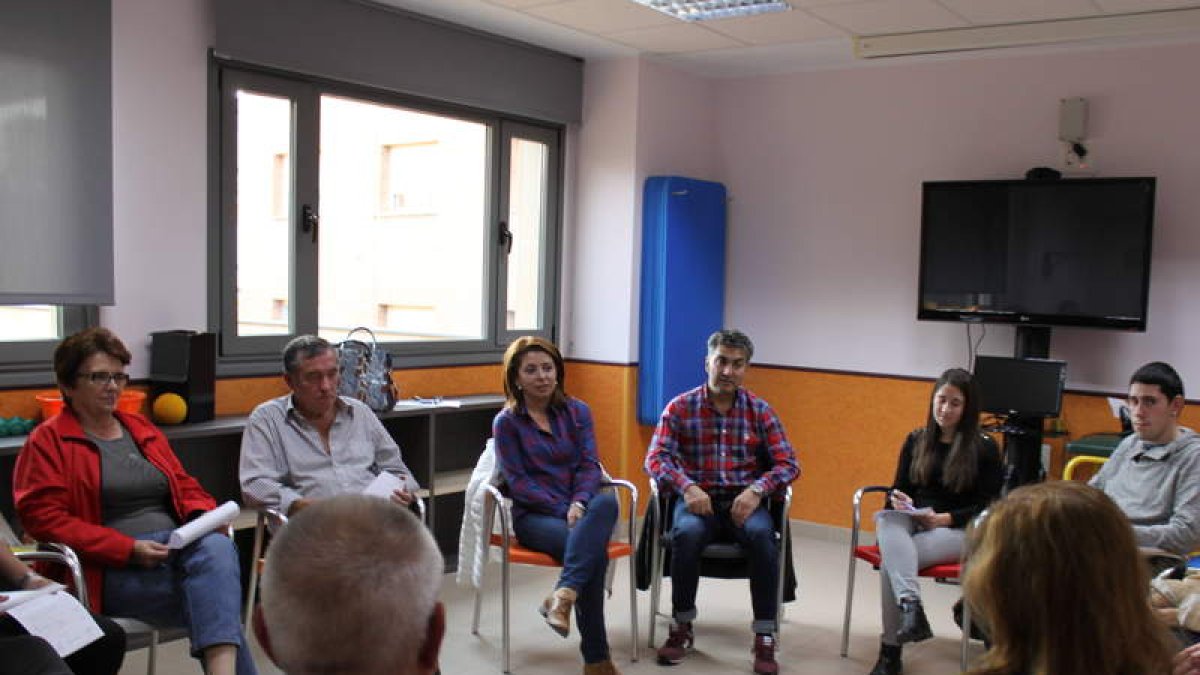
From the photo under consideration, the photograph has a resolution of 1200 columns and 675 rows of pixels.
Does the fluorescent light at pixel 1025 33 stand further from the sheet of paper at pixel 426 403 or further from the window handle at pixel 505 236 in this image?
the sheet of paper at pixel 426 403

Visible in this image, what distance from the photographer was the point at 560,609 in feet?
11.8

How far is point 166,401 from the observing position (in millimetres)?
3879

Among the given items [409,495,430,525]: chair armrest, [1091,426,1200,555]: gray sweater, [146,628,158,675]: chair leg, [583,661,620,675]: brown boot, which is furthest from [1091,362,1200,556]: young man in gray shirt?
[146,628,158,675]: chair leg

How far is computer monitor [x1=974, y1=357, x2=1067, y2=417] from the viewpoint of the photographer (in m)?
4.74

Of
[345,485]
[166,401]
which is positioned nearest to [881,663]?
[345,485]

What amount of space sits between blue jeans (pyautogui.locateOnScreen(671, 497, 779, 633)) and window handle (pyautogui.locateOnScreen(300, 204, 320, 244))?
2003mm

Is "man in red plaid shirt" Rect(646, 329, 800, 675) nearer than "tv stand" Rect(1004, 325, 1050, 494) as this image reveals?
Yes

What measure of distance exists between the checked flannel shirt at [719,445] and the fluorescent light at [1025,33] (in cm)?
194

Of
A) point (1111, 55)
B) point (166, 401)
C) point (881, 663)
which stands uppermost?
point (1111, 55)

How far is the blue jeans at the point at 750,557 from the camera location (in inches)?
153

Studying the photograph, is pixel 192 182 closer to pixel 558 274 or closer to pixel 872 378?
pixel 558 274

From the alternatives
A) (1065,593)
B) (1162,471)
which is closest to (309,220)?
(1162,471)

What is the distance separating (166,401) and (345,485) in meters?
0.78

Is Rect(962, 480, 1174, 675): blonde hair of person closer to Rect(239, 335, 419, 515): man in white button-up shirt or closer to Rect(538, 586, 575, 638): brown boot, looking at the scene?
Rect(538, 586, 575, 638): brown boot
